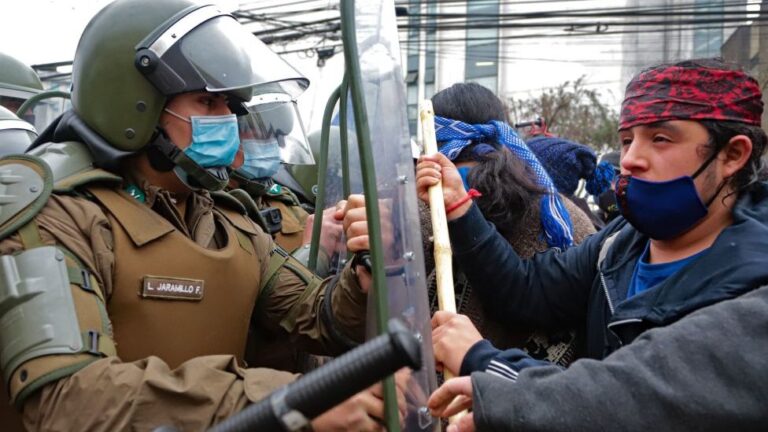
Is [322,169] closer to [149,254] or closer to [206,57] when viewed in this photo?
A: [206,57]

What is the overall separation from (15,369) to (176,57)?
1059mm

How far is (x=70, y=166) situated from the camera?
223 centimetres

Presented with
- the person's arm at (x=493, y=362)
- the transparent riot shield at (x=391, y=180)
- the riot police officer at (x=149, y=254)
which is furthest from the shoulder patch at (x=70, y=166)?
the person's arm at (x=493, y=362)

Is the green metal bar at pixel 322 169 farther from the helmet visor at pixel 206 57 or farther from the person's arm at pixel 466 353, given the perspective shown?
the person's arm at pixel 466 353

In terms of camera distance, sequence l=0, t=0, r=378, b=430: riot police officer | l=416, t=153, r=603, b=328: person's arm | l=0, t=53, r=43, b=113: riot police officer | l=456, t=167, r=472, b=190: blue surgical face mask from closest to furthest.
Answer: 1. l=0, t=0, r=378, b=430: riot police officer
2. l=416, t=153, r=603, b=328: person's arm
3. l=456, t=167, r=472, b=190: blue surgical face mask
4. l=0, t=53, r=43, b=113: riot police officer

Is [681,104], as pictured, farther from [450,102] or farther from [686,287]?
[450,102]

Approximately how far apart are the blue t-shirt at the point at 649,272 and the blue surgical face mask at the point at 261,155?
1.46 metres

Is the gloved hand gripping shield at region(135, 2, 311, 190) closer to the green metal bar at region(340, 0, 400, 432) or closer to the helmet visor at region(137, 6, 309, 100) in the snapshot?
the helmet visor at region(137, 6, 309, 100)

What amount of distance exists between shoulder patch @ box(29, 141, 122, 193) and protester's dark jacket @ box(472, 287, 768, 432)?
1207 mm

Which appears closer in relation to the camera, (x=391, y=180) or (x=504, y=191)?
(x=391, y=180)

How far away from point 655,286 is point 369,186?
78 centimetres

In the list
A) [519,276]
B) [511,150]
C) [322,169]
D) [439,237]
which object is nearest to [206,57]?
[322,169]

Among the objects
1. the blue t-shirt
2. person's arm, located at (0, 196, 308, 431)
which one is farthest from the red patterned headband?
person's arm, located at (0, 196, 308, 431)

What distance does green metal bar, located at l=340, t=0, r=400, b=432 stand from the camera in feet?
5.30
